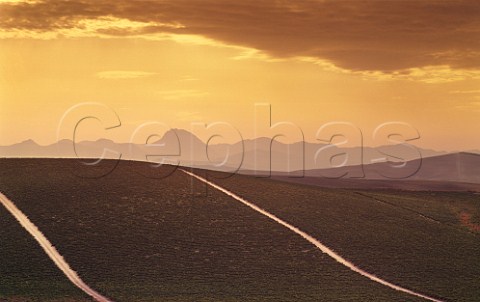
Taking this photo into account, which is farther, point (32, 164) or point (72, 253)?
point (32, 164)

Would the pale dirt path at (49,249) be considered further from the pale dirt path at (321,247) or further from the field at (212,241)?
the pale dirt path at (321,247)

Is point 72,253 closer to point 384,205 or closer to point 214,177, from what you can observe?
point 214,177

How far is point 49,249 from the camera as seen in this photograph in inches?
1774

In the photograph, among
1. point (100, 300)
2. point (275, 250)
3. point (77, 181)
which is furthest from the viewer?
point (77, 181)

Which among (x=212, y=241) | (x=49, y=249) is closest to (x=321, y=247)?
(x=212, y=241)

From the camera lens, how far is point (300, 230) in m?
53.6

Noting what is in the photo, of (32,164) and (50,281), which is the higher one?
(32,164)

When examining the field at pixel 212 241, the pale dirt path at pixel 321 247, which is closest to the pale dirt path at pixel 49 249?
the field at pixel 212 241

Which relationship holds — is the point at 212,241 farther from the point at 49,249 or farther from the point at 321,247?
the point at 49,249

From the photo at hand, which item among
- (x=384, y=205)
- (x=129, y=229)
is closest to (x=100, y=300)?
(x=129, y=229)

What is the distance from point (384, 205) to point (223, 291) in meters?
32.3

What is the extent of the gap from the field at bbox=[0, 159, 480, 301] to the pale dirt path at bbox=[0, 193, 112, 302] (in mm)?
473

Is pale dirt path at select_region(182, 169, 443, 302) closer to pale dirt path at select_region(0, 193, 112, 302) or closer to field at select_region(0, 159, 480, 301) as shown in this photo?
field at select_region(0, 159, 480, 301)

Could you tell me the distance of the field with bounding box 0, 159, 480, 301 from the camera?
40688 mm
